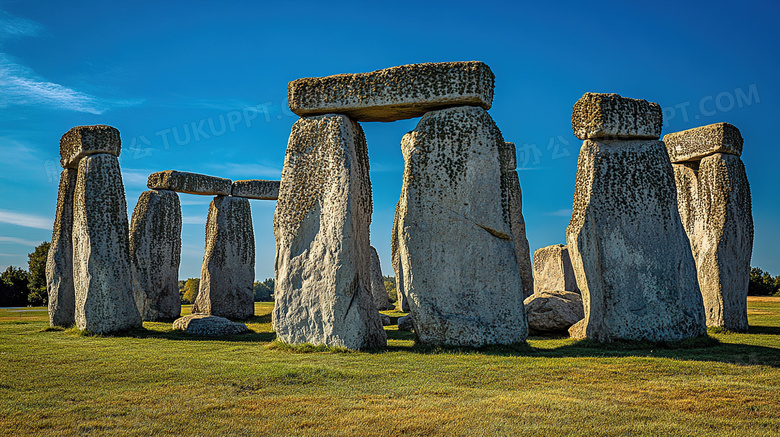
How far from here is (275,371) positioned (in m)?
6.52

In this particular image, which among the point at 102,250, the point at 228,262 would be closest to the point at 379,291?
the point at 228,262

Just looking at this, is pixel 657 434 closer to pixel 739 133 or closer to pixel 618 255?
pixel 618 255

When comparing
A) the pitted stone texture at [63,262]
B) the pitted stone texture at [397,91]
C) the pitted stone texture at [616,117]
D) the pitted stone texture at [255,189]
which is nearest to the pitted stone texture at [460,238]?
the pitted stone texture at [397,91]

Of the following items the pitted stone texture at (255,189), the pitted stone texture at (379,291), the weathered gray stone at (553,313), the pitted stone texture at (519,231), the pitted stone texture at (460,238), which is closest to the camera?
the pitted stone texture at (460,238)

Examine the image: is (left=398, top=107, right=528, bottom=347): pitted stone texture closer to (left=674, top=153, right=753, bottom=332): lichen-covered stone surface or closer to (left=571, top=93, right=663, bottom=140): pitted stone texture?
(left=571, top=93, right=663, bottom=140): pitted stone texture

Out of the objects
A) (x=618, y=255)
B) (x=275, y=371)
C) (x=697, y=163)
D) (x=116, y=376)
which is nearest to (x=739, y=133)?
(x=697, y=163)

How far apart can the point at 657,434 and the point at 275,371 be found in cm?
404

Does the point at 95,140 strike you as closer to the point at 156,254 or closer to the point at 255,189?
the point at 156,254

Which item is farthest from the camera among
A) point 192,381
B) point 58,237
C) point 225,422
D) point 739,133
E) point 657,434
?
point 58,237

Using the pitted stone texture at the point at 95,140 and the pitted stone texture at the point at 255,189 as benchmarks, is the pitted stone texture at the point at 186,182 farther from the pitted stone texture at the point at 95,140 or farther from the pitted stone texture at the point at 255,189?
the pitted stone texture at the point at 95,140

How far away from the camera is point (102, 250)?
11.3m

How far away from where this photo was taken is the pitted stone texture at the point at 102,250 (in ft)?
36.6

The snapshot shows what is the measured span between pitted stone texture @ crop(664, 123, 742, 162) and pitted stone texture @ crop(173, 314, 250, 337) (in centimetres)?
942

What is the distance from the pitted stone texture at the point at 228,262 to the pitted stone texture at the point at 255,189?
0.75 feet
